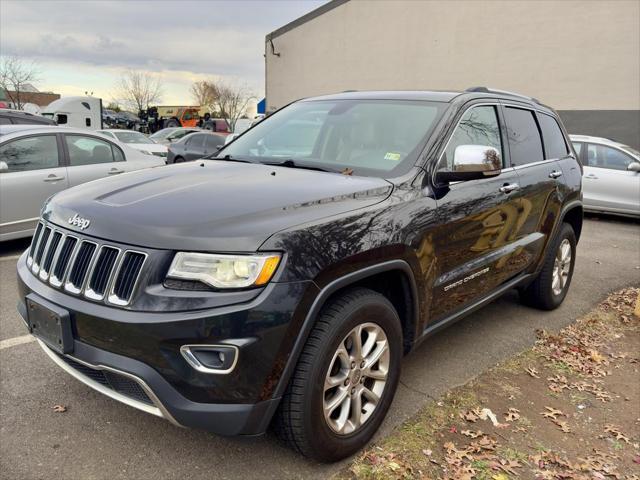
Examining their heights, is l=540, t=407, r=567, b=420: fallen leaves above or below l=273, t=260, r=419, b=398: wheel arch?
below

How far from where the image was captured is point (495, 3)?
57.2ft

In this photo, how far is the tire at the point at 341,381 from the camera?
224 cm

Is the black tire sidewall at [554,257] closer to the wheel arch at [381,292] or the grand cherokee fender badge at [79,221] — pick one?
the wheel arch at [381,292]

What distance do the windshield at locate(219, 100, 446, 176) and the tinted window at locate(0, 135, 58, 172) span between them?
11.8 feet

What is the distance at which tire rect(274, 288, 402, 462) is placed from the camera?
2240 millimetres

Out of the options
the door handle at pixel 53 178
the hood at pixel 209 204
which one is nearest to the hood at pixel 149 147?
the door handle at pixel 53 178

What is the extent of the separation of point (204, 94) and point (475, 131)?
201 feet

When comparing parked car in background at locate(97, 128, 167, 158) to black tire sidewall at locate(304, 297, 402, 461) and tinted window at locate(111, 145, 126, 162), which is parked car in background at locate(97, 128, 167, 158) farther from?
black tire sidewall at locate(304, 297, 402, 461)

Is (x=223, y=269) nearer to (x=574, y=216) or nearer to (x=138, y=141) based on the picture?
(x=574, y=216)

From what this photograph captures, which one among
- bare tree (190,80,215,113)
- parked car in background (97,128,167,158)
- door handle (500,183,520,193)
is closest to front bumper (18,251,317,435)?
door handle (500,183,520,193)

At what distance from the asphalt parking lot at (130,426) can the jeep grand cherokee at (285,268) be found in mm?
423

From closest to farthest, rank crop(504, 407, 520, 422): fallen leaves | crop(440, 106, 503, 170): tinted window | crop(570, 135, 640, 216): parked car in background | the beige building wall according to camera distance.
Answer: crop(504, 407, 520, 422): fallen leaves, crop(440, 106, 503, 170): tinted window, crop(570, 135, 640, 216): parked car in background, the beige building wall

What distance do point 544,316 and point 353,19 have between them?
21103 mm

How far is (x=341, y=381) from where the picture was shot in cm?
244
